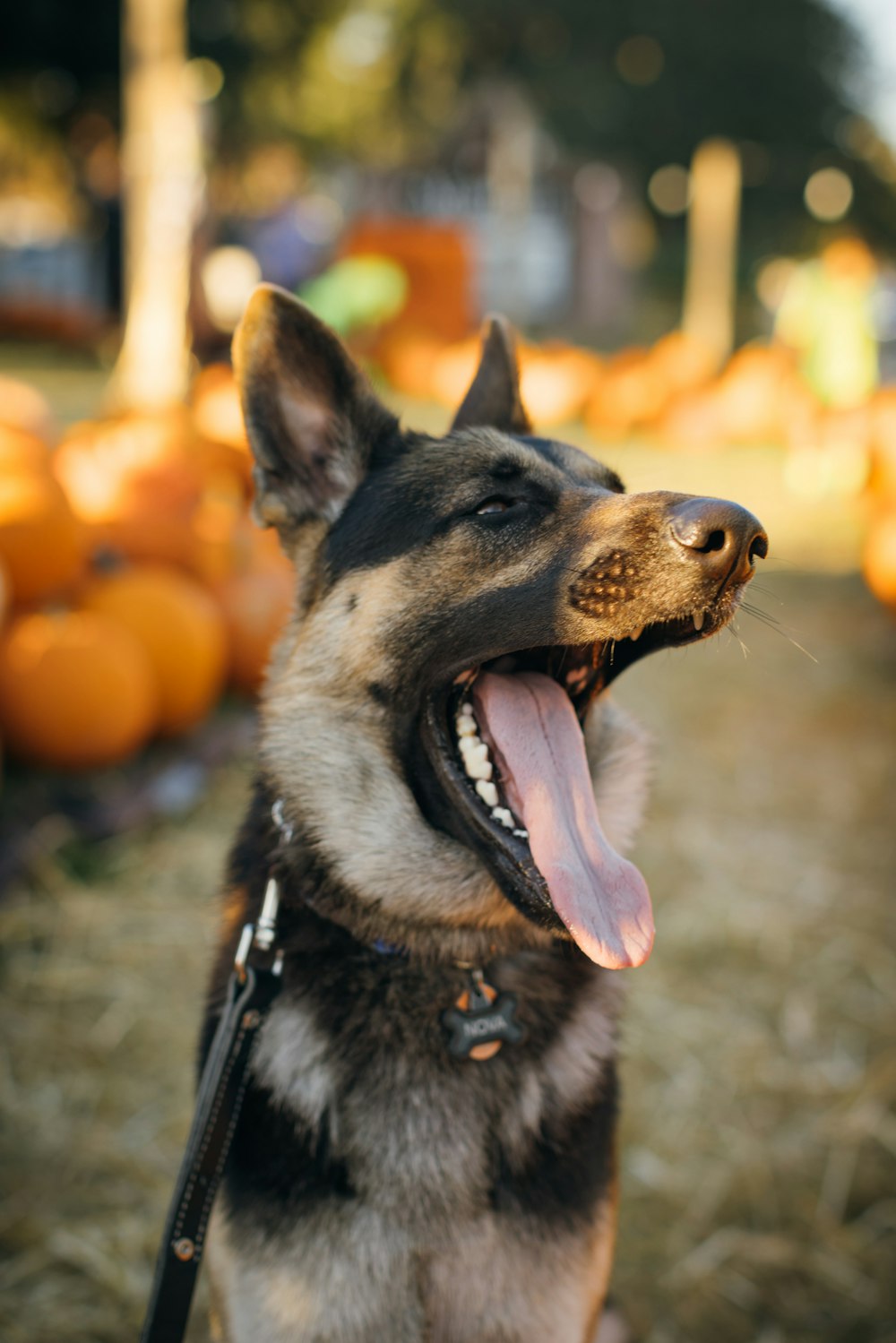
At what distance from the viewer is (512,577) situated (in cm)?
211

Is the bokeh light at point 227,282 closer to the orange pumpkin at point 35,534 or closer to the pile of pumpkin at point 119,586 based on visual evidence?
the pile of pumpkin at point 119,586

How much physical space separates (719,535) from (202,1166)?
1.50 meters

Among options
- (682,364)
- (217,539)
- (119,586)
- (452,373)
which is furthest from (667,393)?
(119,586)

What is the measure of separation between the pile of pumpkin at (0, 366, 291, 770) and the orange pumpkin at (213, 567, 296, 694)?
10 mm

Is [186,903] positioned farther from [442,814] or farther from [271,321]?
[271,321]

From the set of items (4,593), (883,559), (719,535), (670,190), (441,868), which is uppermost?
(670,190)

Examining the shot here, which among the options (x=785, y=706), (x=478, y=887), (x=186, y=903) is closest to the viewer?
(x=478, y=887)

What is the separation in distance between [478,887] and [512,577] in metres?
0.66

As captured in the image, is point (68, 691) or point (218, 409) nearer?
point (68, 691)

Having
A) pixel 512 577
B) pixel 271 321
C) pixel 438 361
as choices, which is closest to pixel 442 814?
pixel 512 577

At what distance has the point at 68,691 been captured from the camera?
4.66 m

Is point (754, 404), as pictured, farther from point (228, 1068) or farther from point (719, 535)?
point (228, 1068)

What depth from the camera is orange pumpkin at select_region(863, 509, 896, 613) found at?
6348 millimetres

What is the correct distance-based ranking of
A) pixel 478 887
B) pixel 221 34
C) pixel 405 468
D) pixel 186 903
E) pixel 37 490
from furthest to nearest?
pixel 221 34, pixel 37 490, pixel 186 903, pixel 405 468, pixel 478 887
